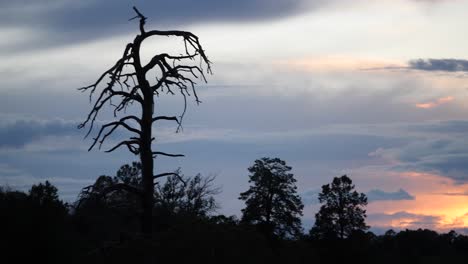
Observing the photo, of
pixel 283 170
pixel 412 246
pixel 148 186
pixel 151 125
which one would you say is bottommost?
pixel 148 186

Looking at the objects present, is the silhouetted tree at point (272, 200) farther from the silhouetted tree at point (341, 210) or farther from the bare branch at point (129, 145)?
the bare branch at point (129, 145)

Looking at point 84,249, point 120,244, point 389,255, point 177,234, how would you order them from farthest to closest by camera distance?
point 389,255 → point 84,249 → point 177,234 → point 120,244

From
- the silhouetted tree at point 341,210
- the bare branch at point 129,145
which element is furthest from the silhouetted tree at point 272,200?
the bare branch at point 129,145

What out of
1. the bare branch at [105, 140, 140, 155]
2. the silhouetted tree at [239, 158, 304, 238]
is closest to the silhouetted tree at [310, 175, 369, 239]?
the silhouetted tree at [239, 158, 304, 238]

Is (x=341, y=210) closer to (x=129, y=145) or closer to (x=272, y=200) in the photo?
(x=272, y=200)

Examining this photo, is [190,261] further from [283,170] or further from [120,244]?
[283,170]

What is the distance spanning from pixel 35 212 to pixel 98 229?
403 inches

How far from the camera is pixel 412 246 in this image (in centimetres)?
9106

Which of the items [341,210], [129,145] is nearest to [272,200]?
[341,210]

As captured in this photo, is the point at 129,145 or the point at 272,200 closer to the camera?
the point at 129,145

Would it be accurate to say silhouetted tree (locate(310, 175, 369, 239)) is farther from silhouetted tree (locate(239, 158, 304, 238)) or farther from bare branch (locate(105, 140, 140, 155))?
bare branch (locate(105, 140, 140, 155))

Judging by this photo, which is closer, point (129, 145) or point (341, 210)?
point (129, 145)

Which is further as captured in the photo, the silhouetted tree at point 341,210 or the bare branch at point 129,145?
the silhouetted tree at point 341,210

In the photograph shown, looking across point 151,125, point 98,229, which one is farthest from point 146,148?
point 98,229
